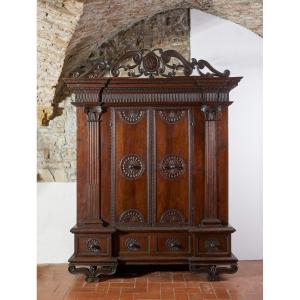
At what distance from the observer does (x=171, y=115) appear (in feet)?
16.0

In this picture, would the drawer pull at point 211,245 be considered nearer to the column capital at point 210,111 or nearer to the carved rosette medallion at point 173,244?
the carved rosette medallion at point 173,244

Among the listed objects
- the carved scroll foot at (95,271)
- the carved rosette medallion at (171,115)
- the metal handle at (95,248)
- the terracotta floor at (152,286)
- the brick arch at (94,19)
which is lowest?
→ the terracotta floor at (152,286)

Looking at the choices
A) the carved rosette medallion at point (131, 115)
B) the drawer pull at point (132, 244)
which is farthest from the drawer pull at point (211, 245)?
the carved rosette medallion at point (131, 115)

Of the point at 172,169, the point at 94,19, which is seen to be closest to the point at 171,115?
the point at 172,169

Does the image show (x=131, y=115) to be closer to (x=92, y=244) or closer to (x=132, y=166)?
(x=132, y=166)

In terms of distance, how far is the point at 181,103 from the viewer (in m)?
4.87

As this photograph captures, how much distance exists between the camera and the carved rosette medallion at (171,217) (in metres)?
4.88

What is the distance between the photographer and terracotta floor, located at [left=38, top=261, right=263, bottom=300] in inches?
172

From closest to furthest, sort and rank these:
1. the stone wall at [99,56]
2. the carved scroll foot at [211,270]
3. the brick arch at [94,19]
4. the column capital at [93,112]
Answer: the brick arch at [94,19], the carved scroll foot at [211,270], the column capital at [93,112], the stone wall at [99,56]

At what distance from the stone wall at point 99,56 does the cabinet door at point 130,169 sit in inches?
42.2

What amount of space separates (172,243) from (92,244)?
96 centimetres
